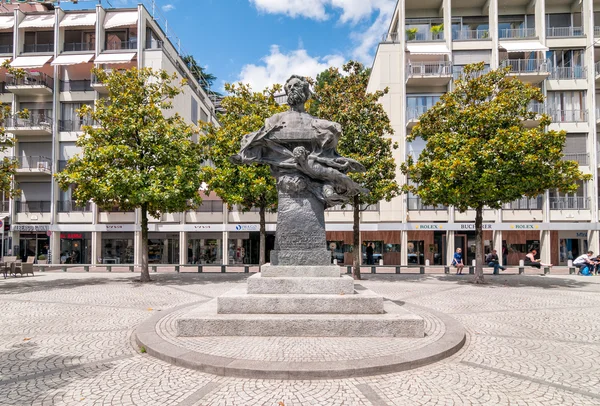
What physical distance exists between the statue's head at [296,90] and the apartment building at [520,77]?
69.9 feet

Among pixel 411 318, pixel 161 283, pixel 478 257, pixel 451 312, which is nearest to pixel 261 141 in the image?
pixel 411 318

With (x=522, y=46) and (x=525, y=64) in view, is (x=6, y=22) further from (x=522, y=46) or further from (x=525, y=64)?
(x=525, y=64)

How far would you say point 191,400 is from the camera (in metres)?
4.04

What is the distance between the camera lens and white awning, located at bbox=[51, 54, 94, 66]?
2898 cm

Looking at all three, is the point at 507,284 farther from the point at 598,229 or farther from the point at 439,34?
the point at 439,34

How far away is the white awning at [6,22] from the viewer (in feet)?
100

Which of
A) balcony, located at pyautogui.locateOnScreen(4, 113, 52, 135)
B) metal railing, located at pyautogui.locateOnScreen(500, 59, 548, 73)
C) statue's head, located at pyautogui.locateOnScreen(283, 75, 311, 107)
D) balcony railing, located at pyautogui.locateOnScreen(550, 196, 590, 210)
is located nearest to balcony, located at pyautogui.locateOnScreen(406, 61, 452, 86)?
metal railing, located at pyautogui.locateOnScreen(500, 59, 548, 73)

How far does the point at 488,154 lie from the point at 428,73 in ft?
57.2

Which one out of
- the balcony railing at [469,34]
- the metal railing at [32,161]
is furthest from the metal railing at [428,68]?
the metal railing at [32,161]

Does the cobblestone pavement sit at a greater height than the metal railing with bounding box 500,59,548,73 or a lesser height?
lesser

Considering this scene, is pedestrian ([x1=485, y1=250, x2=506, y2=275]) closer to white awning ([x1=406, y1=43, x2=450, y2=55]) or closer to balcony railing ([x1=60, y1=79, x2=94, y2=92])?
white awning ([x1=406, y1=43, x2=450, y2=55])

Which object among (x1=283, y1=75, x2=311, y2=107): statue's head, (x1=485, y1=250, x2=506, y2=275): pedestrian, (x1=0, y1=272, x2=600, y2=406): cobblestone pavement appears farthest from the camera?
(x1=485, y1=250, x2=506, y2=275): pedestrian

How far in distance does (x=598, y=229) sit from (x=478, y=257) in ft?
59.5

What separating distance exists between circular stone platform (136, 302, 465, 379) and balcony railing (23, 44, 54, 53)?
34.0 meters
